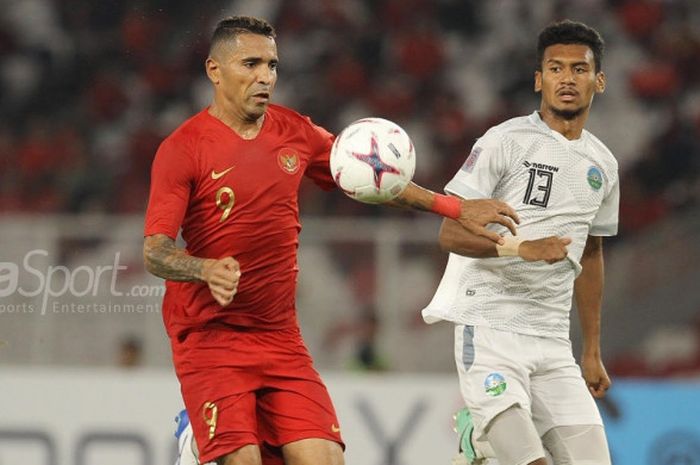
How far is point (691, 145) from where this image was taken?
40.1 ft

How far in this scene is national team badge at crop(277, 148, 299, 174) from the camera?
203 inches

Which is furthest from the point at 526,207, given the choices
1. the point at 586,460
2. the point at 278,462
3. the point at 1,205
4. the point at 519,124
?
the point at 1,205

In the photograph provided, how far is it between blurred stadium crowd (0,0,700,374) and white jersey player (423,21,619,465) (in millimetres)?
6274

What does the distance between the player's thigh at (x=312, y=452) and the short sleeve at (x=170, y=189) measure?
94cm

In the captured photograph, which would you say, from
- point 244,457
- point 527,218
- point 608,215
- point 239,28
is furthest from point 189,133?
point 608,215

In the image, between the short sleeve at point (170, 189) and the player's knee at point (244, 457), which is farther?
the player's knee at point (244, 457)

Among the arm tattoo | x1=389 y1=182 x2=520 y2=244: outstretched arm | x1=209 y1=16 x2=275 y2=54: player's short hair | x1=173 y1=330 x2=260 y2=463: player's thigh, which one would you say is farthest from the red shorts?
x1=209 y1=16 x2=275 y2=54: player's short hair

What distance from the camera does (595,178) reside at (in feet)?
18.2

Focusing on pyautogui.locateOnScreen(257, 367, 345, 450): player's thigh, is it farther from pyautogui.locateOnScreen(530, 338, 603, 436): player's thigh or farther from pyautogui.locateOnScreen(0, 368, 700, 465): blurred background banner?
pyautogui.locateOnScreen(0, 368, 700, 465): blurred background banner

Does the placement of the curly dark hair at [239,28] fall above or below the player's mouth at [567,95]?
above

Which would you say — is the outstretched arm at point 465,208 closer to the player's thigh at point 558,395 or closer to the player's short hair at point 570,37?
the player's thigh at point 558,395

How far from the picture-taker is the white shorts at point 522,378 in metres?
5.29

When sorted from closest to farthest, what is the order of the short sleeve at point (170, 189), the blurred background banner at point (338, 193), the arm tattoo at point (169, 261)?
1. the arm tattoo at point (169, 261)
2. the short sleeve at point (170, 189)
3. the blurred background banner at point (338, 193)

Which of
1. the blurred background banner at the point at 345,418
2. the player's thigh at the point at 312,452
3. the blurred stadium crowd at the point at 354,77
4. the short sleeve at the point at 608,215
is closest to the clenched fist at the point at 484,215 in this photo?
the short sleeve at the point at 608,215
